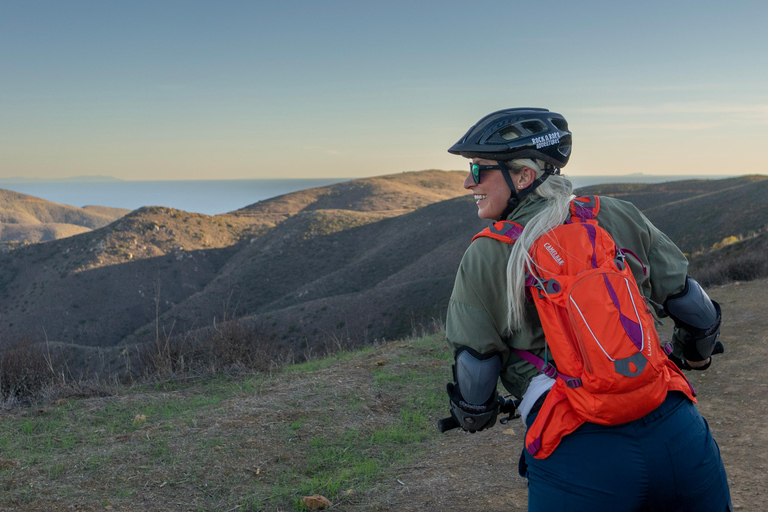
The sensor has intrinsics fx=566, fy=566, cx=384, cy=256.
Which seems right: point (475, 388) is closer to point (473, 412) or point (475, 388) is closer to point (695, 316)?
point (473, 412)

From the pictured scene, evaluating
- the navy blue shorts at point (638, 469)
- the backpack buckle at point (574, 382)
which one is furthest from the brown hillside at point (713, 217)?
the backpack buckle at point (574, 382)

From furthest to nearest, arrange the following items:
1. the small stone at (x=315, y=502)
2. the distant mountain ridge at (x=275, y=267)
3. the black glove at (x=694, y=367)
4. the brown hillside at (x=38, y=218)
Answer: the brown hillside at (x=38, y=218) < the distant mountain ridge at (x=275, y=267) < the small stone at (x=315, y=502) < the black glove at (x=694, y=367)

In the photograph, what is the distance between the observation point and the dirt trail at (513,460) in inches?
163

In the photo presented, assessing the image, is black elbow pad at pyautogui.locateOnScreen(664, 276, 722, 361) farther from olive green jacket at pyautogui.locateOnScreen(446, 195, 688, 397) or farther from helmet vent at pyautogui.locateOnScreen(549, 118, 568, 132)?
helmet vent at pyautogui.locateOnScreen(549, 118, 568, 132)

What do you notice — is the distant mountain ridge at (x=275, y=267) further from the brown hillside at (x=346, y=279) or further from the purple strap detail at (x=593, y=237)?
the purple strap detail at (x=593, y=237)

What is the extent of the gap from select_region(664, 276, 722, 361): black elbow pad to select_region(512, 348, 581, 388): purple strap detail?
686mm

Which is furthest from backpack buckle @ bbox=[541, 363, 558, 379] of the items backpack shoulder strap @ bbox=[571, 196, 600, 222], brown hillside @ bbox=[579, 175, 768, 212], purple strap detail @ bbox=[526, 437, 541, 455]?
brown hillside @ bbox=[579, 175, 768, 212]

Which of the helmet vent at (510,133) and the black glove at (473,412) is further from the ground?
the helmet vent at (510,133)

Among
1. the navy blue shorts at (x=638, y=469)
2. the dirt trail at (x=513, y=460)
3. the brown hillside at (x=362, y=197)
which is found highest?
the brown hillside at (x=362, y=197)

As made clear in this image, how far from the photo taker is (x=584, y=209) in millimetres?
1943

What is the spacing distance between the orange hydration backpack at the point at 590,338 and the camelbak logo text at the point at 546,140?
1.32 feet

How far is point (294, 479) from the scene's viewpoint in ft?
15.1

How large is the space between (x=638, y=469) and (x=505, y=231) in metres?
0.81

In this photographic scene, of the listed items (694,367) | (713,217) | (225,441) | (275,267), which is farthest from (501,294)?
(275,267)
